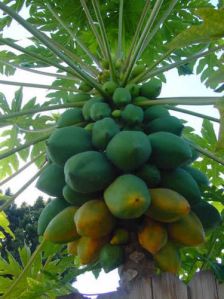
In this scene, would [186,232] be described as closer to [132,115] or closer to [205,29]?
[132,115]

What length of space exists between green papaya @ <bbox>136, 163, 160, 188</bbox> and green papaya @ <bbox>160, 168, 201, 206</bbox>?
1.8 inches

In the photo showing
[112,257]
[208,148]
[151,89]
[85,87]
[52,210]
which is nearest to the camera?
[112,257]

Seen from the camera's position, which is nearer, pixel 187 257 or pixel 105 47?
pixel 187 257

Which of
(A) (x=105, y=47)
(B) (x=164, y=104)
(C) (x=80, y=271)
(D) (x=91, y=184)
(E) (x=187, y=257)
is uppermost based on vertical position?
(A) (x=105, y=47)

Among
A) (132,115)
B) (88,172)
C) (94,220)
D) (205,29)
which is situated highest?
(205,29)

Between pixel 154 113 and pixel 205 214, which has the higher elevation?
pixel 154 113

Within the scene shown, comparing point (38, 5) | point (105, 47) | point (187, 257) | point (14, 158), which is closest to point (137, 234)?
point (187, 257)

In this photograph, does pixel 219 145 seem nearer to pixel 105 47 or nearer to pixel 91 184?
pixel 91 184

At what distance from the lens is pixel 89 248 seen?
166 centimetres

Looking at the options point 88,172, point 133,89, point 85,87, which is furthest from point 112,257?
point 85,87

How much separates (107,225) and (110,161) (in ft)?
0.71

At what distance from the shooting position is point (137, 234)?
164 centimetres

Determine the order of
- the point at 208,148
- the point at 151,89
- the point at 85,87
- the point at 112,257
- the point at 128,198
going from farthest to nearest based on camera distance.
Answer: the point at 208,148 → the point at 85,87 → the point at 151,89 → the point at 112,257 → the point at 128,198

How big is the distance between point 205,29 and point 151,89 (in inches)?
20.8
